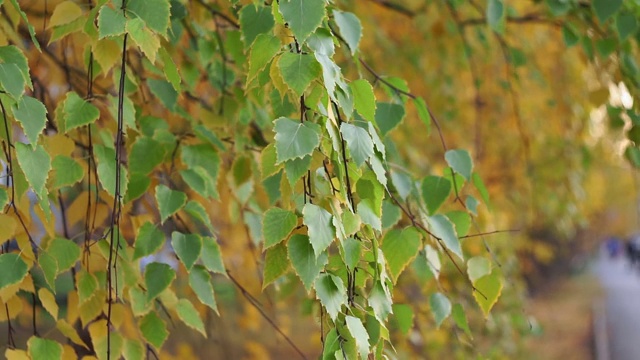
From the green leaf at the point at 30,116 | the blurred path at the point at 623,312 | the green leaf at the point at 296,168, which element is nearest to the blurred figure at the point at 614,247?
the blurred path at the point at 623,312

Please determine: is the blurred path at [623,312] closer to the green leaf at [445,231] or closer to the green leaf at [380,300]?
the green leaf at [445,231]

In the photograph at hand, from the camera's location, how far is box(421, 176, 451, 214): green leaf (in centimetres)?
123

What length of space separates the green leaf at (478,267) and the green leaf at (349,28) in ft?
1.29

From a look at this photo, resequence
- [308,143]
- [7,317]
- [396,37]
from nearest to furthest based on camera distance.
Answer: [308,143]
[7,317]
[396,37]

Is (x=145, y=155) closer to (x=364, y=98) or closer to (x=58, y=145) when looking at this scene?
(x=58, y=145)

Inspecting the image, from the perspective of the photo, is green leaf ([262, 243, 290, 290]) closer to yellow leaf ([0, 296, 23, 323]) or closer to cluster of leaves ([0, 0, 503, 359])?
cluster of leaves ([0, 0, 503, 359])

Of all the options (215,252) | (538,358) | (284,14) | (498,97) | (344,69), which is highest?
(284,14)

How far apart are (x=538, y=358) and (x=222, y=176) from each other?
6.47 metres

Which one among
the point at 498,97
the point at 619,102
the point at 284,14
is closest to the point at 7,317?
the point at 284,14

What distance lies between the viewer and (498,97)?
4.38 meters

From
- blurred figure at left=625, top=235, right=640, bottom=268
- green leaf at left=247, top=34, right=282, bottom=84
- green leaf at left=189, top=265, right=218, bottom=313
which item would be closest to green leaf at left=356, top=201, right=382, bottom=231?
green leaf at left=247, top=34, right=282, bottom=84

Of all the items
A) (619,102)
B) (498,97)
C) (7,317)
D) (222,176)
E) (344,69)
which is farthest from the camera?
(498,97)

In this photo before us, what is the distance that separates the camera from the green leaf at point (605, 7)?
1534mm

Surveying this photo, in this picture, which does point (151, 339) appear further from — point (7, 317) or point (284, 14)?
point (284, 14)
